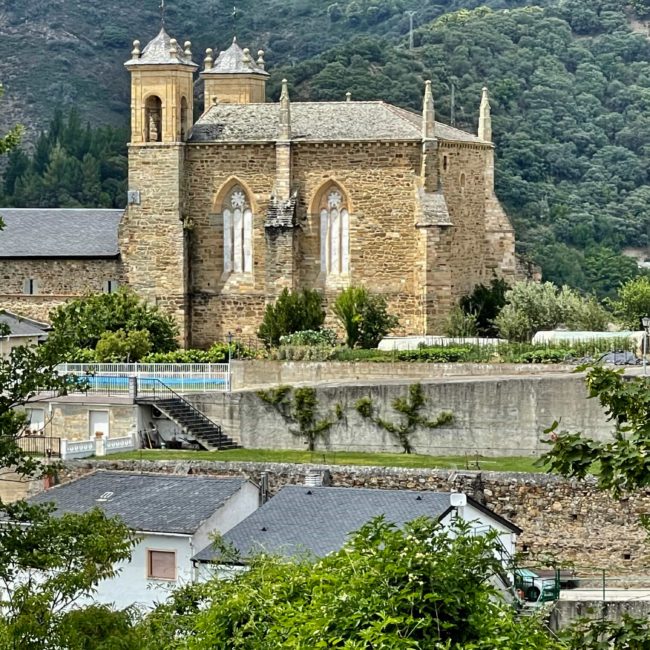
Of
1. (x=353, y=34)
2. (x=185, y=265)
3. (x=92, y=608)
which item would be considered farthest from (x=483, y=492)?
(x=353, y=34)

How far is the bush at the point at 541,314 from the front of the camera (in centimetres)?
6203

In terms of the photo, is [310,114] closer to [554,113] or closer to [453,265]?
[453,265]

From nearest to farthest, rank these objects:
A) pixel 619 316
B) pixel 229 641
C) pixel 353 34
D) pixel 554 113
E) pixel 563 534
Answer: pixel 229 641 < pixel 563 534 < pixel 619 316 < pixel 554 113 < pixel 353 34

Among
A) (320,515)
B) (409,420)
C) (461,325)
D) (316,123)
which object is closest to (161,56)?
(316,123)

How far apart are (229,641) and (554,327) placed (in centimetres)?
4100

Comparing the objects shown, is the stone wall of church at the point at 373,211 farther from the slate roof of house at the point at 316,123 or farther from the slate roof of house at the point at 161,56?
the slate roof of house at the point at 161,56

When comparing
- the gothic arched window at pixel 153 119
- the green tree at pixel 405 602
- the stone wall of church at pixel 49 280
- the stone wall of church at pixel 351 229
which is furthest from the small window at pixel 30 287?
the green tree at pixel 405 602

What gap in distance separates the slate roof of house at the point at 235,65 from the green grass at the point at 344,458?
975 inches

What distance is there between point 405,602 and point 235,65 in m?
54.8

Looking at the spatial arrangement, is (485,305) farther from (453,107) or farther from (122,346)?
(453,107)

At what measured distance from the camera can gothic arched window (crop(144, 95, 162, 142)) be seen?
218 ft

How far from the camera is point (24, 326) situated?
64.5m

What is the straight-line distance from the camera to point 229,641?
74.4 ft

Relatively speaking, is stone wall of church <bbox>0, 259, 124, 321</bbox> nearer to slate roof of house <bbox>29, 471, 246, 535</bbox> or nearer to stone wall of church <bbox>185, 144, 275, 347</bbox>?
stone wall of church <bbox>185, 144, 275, 347</bbox>
